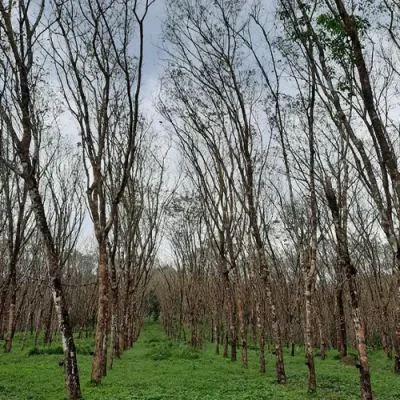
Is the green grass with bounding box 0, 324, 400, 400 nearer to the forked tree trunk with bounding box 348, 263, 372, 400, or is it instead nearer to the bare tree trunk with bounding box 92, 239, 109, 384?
the bare tree trunk with bounding box 92, 239, 109, 384

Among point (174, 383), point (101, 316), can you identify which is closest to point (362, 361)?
point (174, 383)

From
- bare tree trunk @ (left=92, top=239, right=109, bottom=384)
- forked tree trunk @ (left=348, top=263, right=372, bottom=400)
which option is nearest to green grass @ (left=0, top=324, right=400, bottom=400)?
bare tree trunk @ (left=92, top=239, right=109, bottom=384)

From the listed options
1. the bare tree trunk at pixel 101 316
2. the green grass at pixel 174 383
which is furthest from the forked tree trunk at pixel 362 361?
the bare tree trunk at pixel 101 316

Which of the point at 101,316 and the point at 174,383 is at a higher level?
the point at 101,316

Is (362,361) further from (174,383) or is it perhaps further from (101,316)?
(101,316)

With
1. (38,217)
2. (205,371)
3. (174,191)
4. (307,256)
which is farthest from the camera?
(174,191)

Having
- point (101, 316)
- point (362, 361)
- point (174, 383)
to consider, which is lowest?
point (174, 383)

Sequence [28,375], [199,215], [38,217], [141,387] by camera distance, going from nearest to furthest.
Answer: [38,217], [141,387], [28,375], [199,215]

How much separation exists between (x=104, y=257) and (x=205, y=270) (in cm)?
1710

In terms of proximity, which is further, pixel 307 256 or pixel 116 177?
pixel 116 177

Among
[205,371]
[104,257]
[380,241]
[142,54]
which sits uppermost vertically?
[142,54]

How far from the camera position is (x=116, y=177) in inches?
551

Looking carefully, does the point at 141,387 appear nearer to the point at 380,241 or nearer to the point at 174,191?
the point at 174,191

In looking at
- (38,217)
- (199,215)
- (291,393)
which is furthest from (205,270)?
(38,217)
